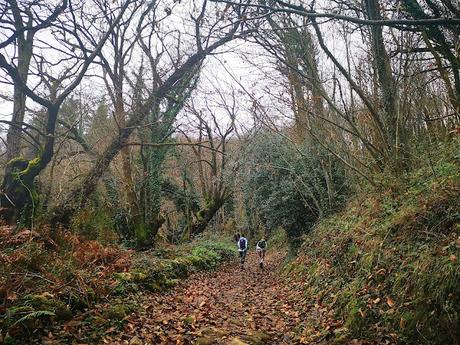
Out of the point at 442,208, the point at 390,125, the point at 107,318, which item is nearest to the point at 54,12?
the point at 107,318

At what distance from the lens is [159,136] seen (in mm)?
15742

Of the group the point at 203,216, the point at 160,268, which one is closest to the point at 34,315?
the point at 160,268

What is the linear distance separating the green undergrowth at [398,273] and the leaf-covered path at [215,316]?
Answer: 1.73 feet

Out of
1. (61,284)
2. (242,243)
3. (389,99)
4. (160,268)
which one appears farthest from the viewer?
(242,243)

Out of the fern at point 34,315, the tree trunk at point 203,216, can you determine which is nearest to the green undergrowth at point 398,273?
the fern at point 34,315

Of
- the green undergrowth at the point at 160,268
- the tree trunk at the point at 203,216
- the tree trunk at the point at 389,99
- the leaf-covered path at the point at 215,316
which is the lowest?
the leaf-covered path at the point at 215,316

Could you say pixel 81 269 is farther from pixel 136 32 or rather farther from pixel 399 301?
pixel 136 32

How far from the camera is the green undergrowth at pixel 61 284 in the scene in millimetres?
4719

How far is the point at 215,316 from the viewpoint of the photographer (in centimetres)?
681

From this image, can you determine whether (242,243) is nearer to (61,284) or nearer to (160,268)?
→ (160,268)

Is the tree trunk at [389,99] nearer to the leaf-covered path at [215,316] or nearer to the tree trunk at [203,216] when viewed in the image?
the leaf-covered path at [215,316]

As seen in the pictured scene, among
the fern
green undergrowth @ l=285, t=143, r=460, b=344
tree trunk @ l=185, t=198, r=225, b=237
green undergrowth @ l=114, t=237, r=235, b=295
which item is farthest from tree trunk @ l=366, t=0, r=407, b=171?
tree trunk @ l=185, t=198, r=225, b=237

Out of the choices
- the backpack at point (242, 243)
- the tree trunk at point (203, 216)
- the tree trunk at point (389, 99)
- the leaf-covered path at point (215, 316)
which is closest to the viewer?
the leaf-covered path at point (215, 316)

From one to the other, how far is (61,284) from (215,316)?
2.80 metres
